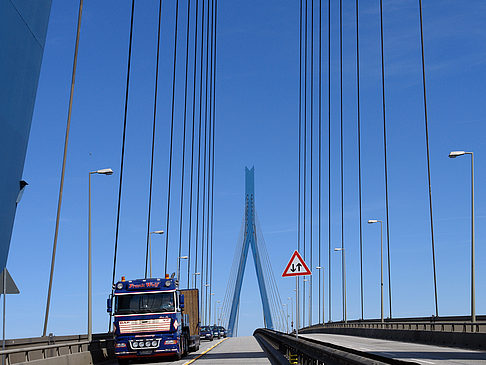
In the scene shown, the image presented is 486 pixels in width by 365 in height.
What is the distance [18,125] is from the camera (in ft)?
110

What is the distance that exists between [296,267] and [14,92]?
18950 millimetres

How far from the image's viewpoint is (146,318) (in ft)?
78.4

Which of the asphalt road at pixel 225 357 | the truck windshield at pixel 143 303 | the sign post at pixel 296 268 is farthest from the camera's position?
the truck windshield at pixel 143 303

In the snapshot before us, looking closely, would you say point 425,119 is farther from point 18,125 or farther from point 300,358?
point 300,358

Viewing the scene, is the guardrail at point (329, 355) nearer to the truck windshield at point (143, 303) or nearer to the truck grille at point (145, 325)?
the truck grille at point (145, 325)

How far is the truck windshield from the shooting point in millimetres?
23984

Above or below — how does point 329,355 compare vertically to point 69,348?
above

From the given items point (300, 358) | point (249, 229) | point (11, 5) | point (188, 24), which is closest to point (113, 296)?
point (300, 358)

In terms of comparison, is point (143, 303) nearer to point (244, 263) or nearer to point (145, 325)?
point (145, 325)

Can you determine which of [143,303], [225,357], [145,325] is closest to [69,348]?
[145,325]

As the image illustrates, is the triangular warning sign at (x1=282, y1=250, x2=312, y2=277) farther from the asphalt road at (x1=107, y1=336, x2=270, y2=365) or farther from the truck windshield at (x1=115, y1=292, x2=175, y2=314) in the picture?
the truck windshield at (x1=115, y1=292, x2=175, y2=314)

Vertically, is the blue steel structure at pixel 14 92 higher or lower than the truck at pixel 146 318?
higher

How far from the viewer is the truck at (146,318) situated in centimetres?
2355

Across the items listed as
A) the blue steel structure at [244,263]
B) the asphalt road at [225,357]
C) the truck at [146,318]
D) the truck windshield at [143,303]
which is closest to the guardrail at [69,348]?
the truck at [146,318]
